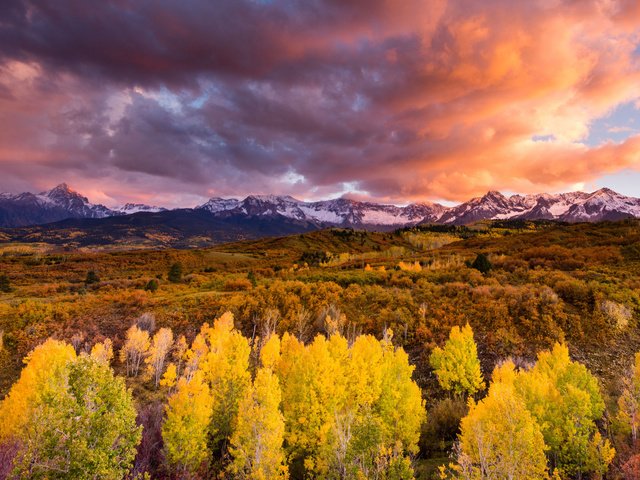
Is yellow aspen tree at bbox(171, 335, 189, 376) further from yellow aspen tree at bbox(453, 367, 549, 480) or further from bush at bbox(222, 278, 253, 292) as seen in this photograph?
yellow aspen tree at bbox(453, 367, 549, 480)

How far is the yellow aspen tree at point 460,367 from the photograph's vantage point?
1060 inches

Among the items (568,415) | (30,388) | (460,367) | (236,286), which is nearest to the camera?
(568,415)

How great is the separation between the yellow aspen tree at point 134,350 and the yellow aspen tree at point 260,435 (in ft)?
78.0

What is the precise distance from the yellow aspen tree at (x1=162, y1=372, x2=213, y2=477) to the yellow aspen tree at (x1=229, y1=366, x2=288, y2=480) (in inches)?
143

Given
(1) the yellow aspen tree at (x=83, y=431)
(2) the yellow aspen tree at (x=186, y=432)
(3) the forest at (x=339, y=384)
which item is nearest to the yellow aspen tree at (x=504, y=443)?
(3) the forest at (x=339, y=384)

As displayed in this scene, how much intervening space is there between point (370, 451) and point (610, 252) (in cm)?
7562

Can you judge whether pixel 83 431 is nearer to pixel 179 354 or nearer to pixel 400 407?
pixel 400 407

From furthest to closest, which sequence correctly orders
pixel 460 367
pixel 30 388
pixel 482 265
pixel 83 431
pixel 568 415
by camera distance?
pixel 482 265 → pixel 460 367 → pixel 30 388 → pixel 568 415 → pixel 83 431

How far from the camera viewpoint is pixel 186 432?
59.4 ft

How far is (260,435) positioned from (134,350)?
25991 mm

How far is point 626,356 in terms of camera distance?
2948 cm

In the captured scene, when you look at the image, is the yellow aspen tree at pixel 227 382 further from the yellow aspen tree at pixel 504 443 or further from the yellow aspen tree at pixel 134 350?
the yellow aspen tree at pixel 134 350

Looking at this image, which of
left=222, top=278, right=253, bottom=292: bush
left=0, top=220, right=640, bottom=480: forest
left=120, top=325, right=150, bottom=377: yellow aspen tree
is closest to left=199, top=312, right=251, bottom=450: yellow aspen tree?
left=0, top=220, right=640, bottom=480: forest

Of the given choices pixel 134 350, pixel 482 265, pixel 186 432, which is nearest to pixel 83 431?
pixel 186 432
